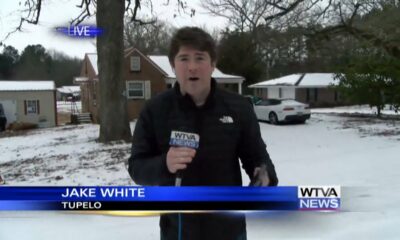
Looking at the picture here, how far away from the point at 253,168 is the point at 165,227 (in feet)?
1.90

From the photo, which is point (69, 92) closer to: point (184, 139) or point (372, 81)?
point (184, 139)

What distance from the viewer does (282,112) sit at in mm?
14625

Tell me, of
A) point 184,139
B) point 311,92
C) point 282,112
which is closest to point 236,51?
point 184,139

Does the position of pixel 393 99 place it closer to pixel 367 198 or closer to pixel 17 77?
pixel 367 198

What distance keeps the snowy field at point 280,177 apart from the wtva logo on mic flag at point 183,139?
801 millimetres

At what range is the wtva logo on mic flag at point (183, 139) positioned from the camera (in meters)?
1.69

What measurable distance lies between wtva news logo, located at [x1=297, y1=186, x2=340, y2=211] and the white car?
40.2 feet

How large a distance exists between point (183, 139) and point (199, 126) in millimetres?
167

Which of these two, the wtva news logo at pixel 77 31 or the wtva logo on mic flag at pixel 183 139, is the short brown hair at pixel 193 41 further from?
the wtva news logo at pixel 77 31

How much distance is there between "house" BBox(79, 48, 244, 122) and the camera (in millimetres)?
4980

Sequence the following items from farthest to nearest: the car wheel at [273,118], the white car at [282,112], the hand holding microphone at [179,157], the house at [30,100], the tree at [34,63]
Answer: the car wheel at [273,118] → the white car at [282,112] → the house at [30,100] → the tree at [34,63] → the hand holding microphone at [179,157]

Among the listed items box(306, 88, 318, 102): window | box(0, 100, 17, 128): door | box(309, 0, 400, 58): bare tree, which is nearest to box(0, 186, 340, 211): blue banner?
box(0, 100, 17, 128): door

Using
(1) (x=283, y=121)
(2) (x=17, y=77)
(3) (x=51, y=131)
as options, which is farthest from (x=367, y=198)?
(1) (x=283, y=121)

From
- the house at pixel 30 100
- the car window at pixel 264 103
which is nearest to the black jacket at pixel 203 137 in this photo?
the house at pixel 30 100
